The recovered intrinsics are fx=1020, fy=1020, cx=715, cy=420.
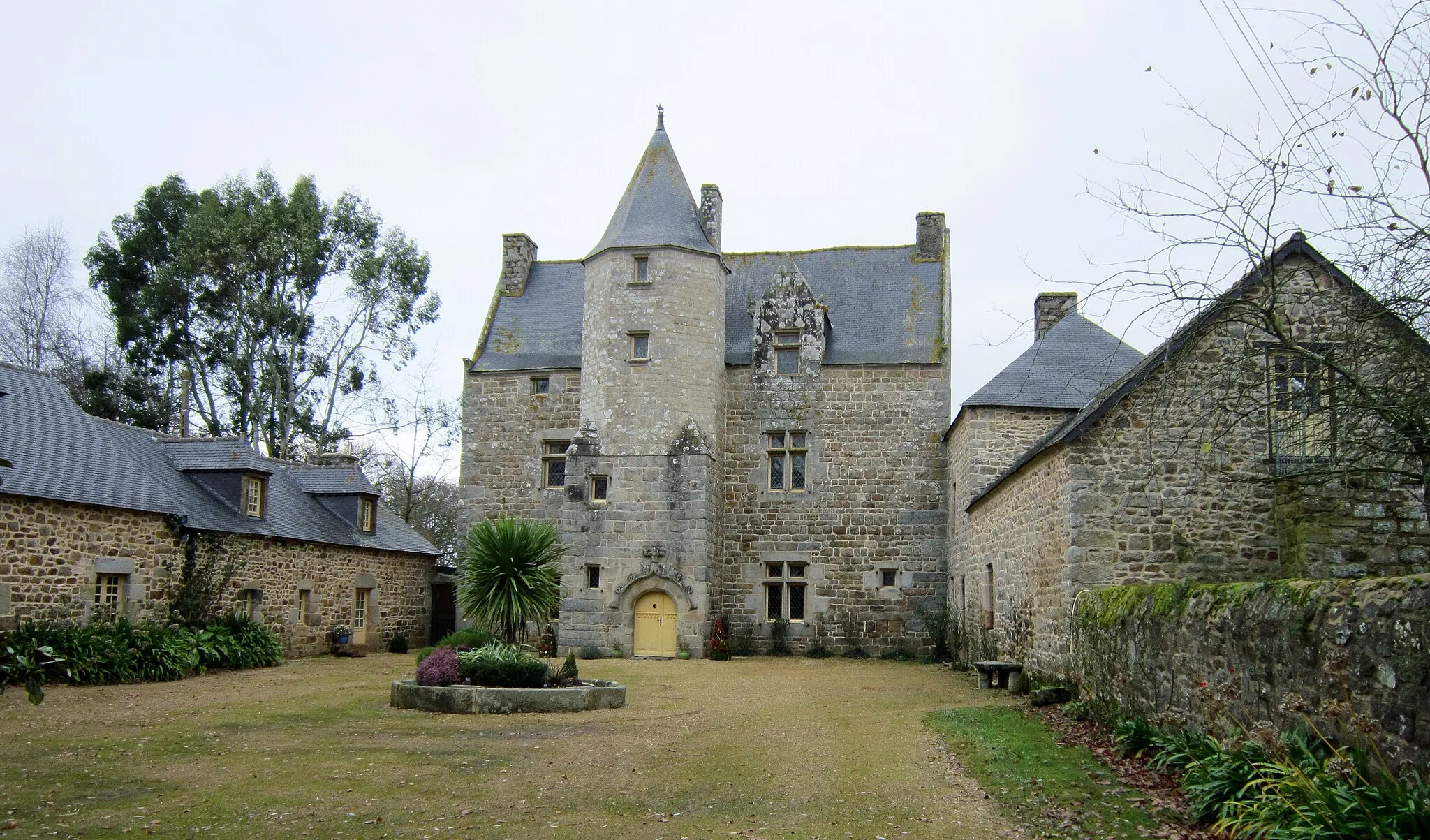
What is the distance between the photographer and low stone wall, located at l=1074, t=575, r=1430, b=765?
17.0 ft

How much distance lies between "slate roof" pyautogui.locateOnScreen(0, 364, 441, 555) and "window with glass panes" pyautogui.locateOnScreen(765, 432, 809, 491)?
883 cm

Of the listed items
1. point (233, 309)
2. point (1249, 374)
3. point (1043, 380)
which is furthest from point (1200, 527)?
point (233, 309)

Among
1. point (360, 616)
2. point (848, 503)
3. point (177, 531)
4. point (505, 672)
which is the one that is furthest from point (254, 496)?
point (848, 503)

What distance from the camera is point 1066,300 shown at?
71.4ft

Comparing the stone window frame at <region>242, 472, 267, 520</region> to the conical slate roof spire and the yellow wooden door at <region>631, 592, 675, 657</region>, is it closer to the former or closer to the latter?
the yellow wooden door at <region>631, 592, 675, 657</region>

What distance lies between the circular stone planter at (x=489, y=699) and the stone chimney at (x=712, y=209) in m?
13.0

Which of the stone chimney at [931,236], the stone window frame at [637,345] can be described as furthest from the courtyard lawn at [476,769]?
the stone chimney at [931,236]

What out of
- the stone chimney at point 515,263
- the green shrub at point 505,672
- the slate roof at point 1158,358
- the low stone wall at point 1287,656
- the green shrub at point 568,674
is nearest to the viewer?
the low stone wall at point 1287,656

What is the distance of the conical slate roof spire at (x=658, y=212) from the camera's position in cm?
2138

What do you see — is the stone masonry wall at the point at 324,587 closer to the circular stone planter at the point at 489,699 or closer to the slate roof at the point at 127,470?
the slate roof at the point at 127,470

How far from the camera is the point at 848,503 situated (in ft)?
72.4

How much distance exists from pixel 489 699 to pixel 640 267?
39.2 ft

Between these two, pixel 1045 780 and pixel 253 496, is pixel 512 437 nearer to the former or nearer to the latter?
pixel 253 496

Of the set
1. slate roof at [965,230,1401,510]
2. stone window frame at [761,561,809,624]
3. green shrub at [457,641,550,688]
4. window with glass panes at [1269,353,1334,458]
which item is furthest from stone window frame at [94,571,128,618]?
window with glass panes at [1269,353,1334,458]
